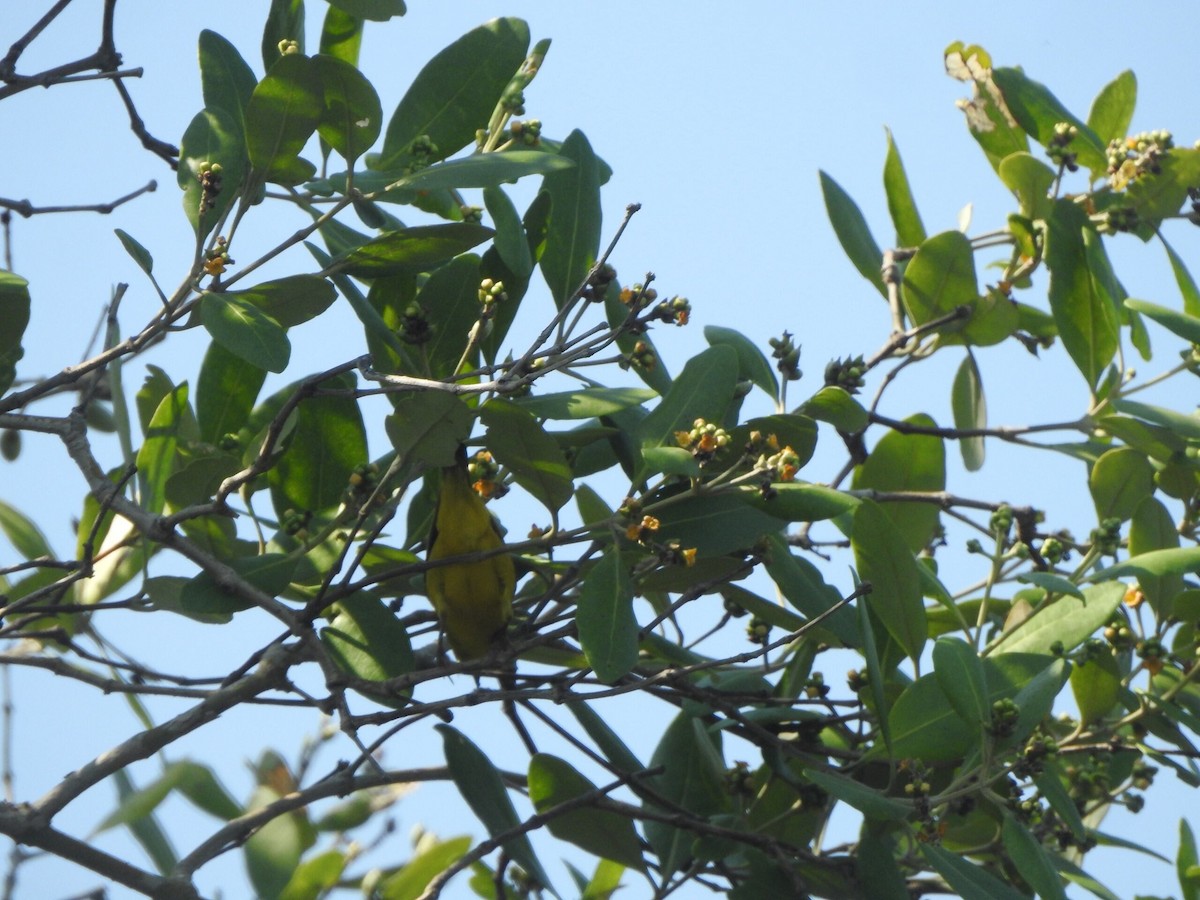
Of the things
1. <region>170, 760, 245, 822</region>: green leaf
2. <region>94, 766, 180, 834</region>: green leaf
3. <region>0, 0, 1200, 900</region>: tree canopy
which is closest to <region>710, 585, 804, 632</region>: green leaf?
<region>0, 0, 1200, 900</region>: tree canopy

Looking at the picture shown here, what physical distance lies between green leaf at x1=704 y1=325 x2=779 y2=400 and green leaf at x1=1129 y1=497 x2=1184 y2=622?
999 millimetres

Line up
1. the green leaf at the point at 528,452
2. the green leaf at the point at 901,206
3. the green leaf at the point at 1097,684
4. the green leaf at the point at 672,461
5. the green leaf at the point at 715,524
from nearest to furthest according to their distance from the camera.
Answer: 1. the green leaf at the point at 672,461
2. the green leaf at the point at 528,452
3. the green leaf at the point at 715,524
4. the green leaf at the point at 1097,684
5. the green leaf at the point at 901,206

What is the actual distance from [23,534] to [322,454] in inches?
36.2

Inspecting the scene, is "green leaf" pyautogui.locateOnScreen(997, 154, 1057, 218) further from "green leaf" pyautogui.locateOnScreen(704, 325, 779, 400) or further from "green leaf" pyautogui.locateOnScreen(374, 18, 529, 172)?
"green leaf" pyautogui.locateOnScreen(374, 18, 529, 172)

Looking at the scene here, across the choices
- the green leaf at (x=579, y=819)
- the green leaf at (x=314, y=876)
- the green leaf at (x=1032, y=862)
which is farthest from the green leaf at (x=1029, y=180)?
the green leaf at (x=314, y=876)

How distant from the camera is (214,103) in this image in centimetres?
275

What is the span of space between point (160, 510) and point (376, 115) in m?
1.06

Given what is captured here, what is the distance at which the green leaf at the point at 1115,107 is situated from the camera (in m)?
3.86

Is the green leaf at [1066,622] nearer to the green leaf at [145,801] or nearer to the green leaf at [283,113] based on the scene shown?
the green leaf at [283,113]

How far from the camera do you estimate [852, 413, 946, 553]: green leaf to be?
343 centimetres

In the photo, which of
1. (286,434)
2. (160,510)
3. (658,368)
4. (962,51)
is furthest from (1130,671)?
(160,510)

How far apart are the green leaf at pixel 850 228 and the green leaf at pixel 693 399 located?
115 centimetres

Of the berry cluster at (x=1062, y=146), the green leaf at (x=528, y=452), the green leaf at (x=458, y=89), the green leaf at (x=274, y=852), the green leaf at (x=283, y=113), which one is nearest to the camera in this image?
the green leaf at (x=274, y=852)

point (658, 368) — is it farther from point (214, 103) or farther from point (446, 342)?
point (214, 103)
